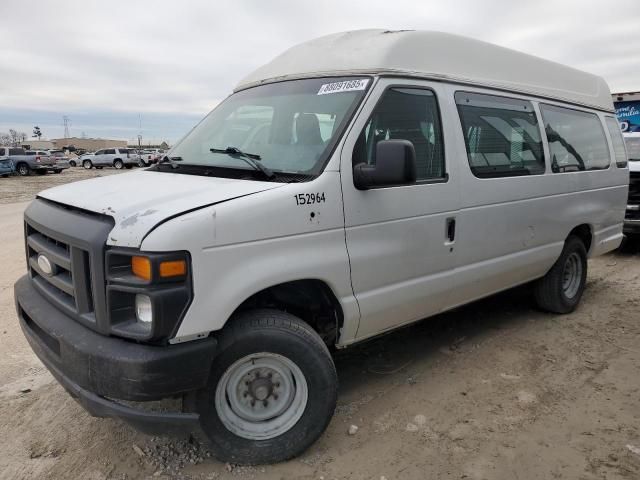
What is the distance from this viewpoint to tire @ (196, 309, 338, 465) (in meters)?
2.72

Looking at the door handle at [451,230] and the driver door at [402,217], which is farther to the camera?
the door handle at [451,230]

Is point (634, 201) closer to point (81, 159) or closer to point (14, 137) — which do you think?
point (81, 159)

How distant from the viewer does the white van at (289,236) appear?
247cm

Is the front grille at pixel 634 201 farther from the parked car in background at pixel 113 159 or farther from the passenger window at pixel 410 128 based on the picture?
the parked car in background at pixel 113 159

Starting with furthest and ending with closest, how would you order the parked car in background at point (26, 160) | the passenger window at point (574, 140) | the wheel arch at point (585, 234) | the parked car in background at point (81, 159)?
the parked car in background at point (81, 159)
the parked car in background at point (26, 160)
the wheel arch at point (585, 234)
the passenger window at point (574, 140)

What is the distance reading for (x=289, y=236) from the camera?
2.80m

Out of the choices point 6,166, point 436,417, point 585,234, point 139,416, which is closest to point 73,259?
point 139,416

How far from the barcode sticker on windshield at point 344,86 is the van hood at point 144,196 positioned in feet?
2.90

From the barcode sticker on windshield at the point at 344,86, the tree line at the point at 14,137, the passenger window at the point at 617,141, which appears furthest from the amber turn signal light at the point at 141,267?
Result: the tree line at the point at 14,137

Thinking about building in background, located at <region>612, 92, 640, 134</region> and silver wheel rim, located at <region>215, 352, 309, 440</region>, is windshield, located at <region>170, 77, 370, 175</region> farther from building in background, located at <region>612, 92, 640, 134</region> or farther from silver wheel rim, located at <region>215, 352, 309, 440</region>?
building in background, located at <region>612, 92, 640, 134</region>

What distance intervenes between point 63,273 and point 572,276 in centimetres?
492

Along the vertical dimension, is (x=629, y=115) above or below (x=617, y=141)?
above

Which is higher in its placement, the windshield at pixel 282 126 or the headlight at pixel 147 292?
the windshield at pixel 282 126

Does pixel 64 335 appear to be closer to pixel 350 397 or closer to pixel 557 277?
pixel 350 397
